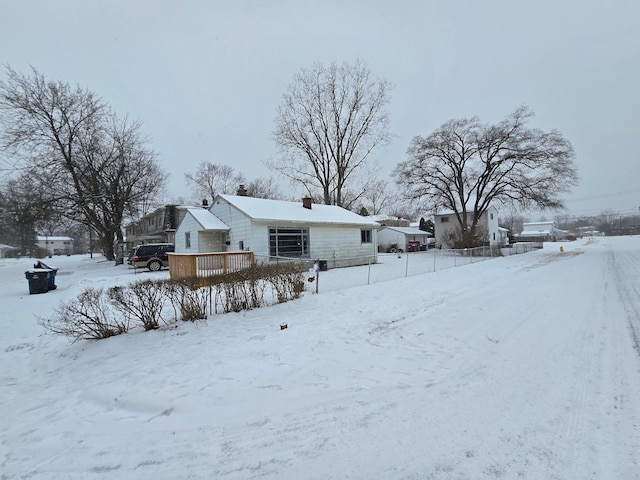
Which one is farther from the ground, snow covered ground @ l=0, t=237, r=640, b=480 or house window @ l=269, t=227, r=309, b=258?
house window @ l=269, t=227, r=309, b=258

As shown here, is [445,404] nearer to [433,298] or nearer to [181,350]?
[181,350]

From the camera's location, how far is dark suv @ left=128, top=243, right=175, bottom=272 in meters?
19.6

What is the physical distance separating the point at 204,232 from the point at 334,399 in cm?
1542

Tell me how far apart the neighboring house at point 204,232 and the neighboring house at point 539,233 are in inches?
2576

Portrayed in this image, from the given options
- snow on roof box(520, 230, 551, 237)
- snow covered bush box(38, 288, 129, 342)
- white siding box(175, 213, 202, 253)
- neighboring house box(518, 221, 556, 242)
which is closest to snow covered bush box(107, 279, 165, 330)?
snow covered bush box(38, 288, 129, 342)

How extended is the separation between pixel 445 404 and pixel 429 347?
1.65 meters

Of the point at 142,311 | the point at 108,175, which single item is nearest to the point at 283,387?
the point at 142,311

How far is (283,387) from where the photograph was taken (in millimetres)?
3699

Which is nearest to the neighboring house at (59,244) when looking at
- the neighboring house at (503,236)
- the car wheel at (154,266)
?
the car wheel at (154,266)

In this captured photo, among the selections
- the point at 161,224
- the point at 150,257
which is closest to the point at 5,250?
the point at 161,224

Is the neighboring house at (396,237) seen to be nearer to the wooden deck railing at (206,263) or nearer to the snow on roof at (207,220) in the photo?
the snow on roof at (207,220)

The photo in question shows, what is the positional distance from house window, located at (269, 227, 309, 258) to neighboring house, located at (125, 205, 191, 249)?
50.2 ft

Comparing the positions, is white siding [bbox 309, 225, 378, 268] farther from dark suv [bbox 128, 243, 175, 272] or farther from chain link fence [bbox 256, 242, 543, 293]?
dark suv [bbox 128, 243, 175, 272]

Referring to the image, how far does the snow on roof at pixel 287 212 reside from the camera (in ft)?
52.6
